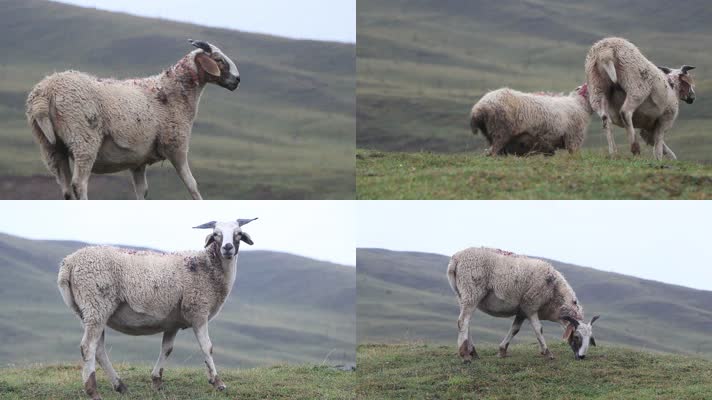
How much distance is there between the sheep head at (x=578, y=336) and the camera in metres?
20.4

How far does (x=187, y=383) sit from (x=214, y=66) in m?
5.97

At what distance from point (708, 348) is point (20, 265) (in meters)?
37.1

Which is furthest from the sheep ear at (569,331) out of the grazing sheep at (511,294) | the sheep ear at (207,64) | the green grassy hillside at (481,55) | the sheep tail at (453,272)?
the green grassy hillside at (481,55)

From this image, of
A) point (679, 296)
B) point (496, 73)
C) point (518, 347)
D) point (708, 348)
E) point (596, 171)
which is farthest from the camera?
point (496, 73)

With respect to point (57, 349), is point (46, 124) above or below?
above

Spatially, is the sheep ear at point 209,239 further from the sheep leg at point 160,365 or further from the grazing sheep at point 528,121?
the grazing sheep at point 528,121

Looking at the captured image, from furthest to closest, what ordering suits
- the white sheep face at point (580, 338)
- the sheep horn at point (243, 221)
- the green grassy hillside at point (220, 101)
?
the green grassy hillside at point (220, 101)
the white sheep face at point (580, 338)
the sheep horn at point (243, 221)

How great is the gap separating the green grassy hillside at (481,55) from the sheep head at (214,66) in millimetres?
43315

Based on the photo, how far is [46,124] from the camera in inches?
675

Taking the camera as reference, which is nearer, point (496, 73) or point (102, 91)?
point (102, 91)

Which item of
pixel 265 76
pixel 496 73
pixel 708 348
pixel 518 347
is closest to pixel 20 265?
pixel 708 348

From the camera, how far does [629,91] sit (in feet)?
75.3

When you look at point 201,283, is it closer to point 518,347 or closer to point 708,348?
point 518,347

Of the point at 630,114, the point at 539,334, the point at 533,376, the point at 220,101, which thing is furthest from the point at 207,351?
the point at 220,101
